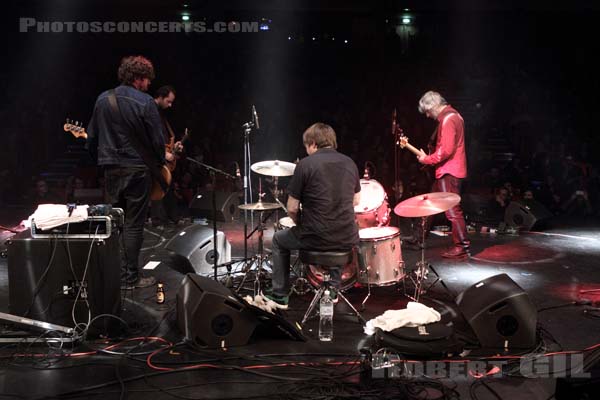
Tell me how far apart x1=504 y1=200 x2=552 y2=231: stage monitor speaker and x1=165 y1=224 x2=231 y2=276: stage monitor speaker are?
15.4 feet

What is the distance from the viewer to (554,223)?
9469mm

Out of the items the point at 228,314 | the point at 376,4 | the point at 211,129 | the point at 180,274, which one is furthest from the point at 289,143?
the point at 228,314

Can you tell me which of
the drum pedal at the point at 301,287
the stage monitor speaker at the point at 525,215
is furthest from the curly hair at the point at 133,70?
the stage monitor speaker at the point at 525,215

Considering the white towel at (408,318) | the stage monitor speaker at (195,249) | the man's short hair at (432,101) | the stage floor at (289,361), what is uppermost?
the man's short hair at (432,101)

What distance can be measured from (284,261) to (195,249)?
Answer: 136 centimetres

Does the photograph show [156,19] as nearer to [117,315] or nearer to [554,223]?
[554,223]

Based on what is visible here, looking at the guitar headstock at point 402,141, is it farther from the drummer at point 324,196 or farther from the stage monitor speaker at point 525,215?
the stage monitor speaker at point 525,215

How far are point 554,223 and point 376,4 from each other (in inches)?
272

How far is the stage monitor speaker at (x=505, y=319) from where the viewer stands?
4.04m

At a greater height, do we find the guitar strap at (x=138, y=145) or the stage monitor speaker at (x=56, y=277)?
the guitar strap at (x=138, y=145)

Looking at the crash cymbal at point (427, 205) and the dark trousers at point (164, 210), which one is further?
the dark trousers at point (164, 210)

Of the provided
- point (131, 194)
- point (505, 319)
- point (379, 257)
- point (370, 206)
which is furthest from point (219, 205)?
point (505, 319)

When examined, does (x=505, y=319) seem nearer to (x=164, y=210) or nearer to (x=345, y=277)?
(x=345, y=277)

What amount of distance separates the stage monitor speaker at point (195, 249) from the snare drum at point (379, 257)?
1610 mm
